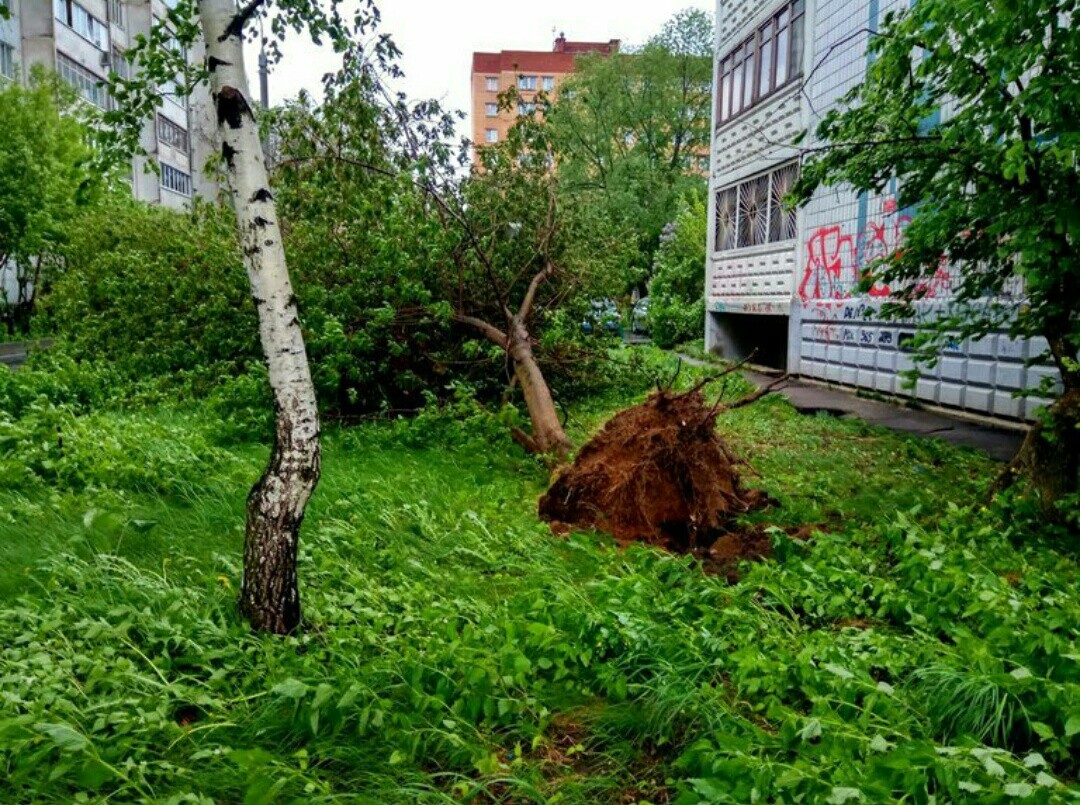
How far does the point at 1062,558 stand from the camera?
16.1 ft

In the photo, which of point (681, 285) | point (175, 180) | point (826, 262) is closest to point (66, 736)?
point (826, 262)

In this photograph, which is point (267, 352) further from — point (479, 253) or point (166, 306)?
point (166, 306)

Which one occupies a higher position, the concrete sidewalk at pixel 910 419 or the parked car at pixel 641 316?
the parked car at pixel 641 316

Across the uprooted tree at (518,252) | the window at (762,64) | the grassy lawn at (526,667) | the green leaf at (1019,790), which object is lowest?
the grassy lawn at (526,667)

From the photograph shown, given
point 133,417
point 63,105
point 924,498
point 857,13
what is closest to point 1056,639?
point 924,498

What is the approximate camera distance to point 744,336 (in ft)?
69.2

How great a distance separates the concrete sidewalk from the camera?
9398mm

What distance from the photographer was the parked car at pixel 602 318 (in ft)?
37.1

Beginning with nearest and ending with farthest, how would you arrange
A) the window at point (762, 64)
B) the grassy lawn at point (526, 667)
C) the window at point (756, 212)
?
the grassy lawn at point (526, 667), the window at point (762, 64), the window at point (756, 212)

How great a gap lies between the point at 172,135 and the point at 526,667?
46.6m

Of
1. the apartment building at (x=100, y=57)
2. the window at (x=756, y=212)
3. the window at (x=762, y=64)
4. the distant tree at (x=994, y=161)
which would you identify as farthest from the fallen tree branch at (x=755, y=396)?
the apartment building at (x=100, y=57)

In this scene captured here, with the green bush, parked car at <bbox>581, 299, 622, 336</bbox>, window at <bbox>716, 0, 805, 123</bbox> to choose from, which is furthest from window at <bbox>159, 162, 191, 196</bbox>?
parked car at <bbox>581, 299, 622, 336</bbox>

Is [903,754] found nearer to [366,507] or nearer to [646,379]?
[366,507]

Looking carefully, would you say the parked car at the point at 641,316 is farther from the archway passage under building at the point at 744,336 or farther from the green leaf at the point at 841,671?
the green leaf at the point at 841,671
